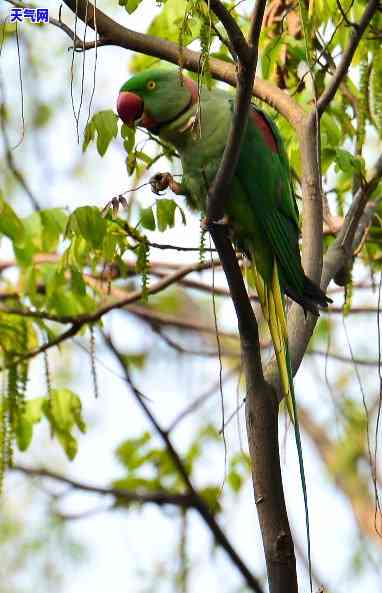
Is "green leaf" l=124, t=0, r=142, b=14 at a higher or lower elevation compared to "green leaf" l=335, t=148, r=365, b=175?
higher

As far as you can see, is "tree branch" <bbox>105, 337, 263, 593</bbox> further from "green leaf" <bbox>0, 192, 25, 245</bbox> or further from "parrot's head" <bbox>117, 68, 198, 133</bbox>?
"parrot's head" <bbox>117, 68, 198, 133</bbox>

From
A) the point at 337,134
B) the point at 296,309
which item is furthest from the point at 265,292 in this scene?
the point at 337,134

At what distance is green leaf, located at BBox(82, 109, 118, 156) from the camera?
9.96ft

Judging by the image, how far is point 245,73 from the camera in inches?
89.2

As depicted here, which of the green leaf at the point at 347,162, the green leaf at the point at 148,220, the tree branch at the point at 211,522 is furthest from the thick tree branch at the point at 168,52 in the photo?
the tree branch at the point at 211,522

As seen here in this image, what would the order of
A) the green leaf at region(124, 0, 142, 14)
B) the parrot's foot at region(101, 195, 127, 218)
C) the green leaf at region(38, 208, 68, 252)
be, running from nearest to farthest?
the green leaf at region(124, 0, 142, 14) < the parrot's foot at region(101, 195, 127, 218) < the green leaf at region(38, 208, 68, 252)

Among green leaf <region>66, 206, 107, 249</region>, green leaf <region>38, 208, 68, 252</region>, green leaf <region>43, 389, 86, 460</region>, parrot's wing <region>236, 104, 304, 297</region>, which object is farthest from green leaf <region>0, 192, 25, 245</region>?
parrot's wing <region>236, 104, 304, 297</region>

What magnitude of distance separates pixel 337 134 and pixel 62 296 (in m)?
1.30

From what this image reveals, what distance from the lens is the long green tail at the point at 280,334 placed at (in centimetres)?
262

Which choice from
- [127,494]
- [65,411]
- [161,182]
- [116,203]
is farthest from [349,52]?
[127,494]

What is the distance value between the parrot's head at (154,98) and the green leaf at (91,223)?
297mm

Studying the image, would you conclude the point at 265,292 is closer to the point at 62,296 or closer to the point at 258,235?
the point at 258,235

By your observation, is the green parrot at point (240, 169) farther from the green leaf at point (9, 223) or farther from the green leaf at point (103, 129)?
the green leaf at point (9, 223)

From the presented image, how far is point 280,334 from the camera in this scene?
2.88 meters
